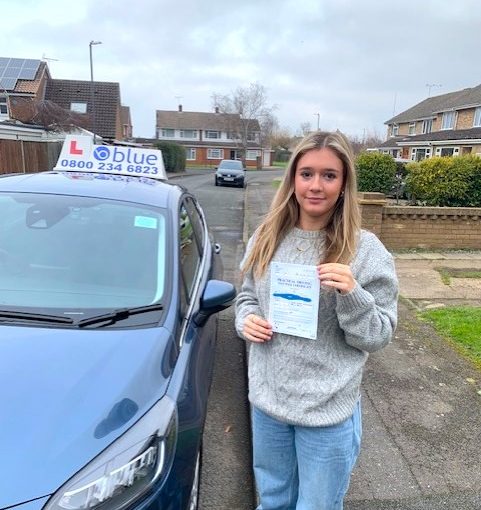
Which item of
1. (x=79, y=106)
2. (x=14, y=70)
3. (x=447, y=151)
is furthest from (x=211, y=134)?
(x=447, y=151)

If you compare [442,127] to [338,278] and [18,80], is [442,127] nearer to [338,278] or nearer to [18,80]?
[18,80]

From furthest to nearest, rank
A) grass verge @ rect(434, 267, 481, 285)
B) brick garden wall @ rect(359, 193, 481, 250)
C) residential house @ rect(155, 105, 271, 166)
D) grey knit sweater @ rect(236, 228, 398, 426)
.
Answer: residential house @ rect(155, 105, 271, 166)
brick garden wall @ rect(359, 193, 481, 250)
grass verge @ rect(434, 267, 481, 285)
grey knit sweater @ rect(236, 228, 398, 426)

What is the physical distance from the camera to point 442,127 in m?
39.3

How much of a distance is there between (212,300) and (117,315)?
19.8 inches

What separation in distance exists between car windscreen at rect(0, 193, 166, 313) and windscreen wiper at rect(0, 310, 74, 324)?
71mm

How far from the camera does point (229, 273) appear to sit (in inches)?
262

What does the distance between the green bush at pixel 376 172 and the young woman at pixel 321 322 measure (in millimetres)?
7772

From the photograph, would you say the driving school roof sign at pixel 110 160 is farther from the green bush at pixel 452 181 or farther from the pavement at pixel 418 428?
the green bush at pixel 452 181

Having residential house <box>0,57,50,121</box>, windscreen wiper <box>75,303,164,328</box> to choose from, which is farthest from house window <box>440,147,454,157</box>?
windscreen wiper <box>75,303,164,328</box>

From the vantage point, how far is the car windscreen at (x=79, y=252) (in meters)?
2.21

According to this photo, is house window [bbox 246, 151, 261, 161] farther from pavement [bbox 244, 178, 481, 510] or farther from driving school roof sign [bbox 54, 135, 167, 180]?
driving school roof sign [bbox 54, 135, 167, 180]

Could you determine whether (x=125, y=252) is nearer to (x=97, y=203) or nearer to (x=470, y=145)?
(x=97, y=203)

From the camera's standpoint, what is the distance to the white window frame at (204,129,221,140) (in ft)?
201

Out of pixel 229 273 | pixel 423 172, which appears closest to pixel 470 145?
pixel 423 172
